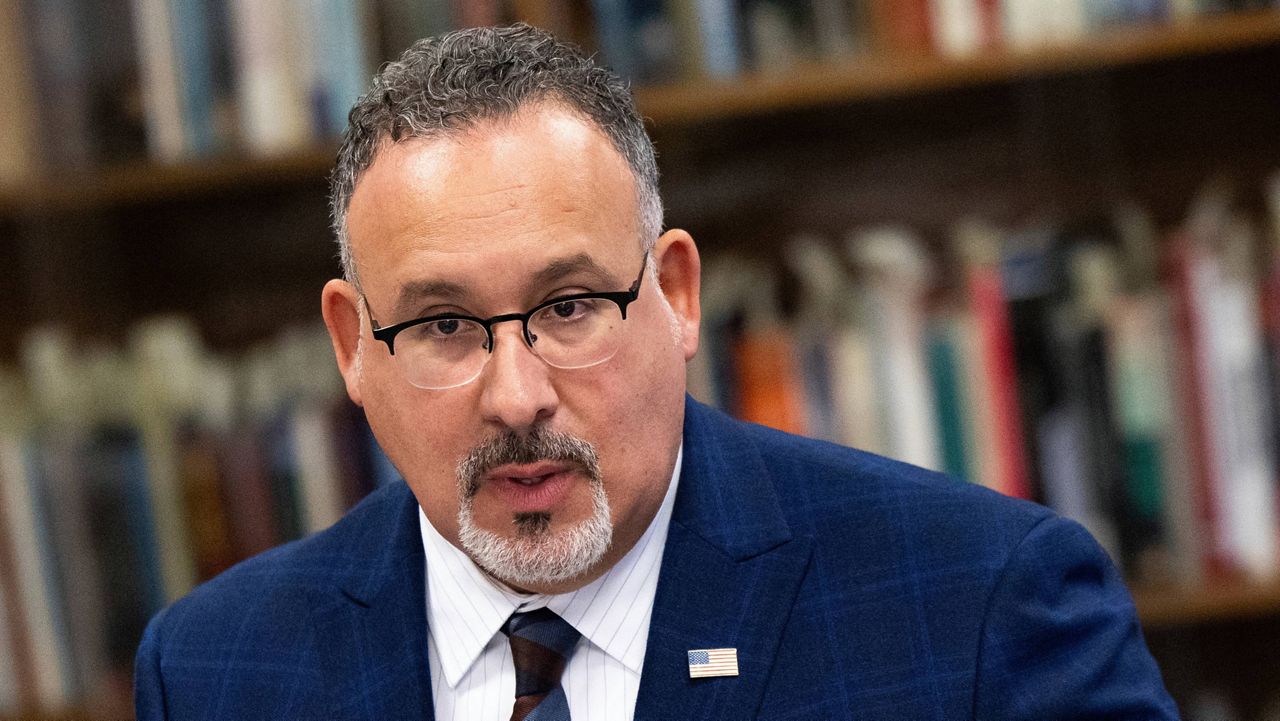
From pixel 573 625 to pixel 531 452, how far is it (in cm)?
18

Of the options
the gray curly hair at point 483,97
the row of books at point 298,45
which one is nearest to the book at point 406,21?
the row of books at point 298,45

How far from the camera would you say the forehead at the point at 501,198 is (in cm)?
101

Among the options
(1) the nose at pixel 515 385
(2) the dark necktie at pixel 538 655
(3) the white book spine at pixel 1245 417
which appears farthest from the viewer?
(3) the white book spine at pixel 1245 417

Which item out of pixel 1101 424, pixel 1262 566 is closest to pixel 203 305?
pixel 1101 424

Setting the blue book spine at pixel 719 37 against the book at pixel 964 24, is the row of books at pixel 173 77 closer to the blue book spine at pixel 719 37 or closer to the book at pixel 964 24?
the blue book spine at pixel 719 37

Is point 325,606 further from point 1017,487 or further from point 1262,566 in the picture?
point 1262,566

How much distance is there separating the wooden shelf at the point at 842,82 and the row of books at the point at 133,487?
0.80 feet

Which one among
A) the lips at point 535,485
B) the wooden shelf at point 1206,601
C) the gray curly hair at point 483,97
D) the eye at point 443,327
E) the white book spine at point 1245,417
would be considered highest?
the gray curly hair at point 483,97

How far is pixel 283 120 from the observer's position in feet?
6.29

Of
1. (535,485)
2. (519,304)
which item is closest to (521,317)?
(519,304)

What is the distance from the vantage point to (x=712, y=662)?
110 centimetres

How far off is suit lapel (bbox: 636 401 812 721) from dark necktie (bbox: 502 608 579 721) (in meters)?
0.07

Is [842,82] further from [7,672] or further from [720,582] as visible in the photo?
[7,672]

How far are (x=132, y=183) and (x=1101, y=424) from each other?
4.21 ft
